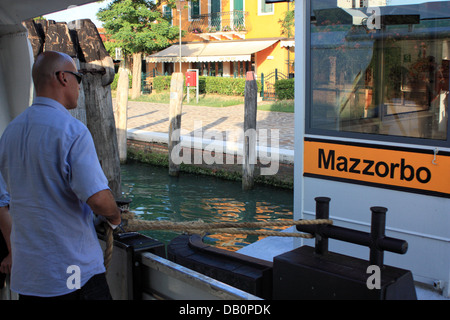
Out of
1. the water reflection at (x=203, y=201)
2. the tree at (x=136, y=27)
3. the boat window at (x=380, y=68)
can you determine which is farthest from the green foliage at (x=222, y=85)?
the boat window at (x=380, y=68)

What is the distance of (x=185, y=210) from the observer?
981 cm

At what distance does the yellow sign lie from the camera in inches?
139

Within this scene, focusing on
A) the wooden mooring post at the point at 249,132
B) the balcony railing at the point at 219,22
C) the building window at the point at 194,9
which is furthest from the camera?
the building window at the point at 194,9

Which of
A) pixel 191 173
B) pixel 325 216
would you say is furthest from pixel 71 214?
pixel 191 173

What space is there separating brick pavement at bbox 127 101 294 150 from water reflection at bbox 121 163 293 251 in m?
1.59

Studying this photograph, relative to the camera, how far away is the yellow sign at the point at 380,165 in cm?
353

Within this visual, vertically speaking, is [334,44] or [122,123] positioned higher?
[334,44]

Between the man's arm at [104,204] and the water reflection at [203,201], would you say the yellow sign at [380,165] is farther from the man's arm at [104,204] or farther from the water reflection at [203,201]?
the water reflection at [203,201]

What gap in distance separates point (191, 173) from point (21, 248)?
32.5 ft

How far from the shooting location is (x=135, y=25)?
26469 mm

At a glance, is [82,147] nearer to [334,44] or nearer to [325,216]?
[325,216]
